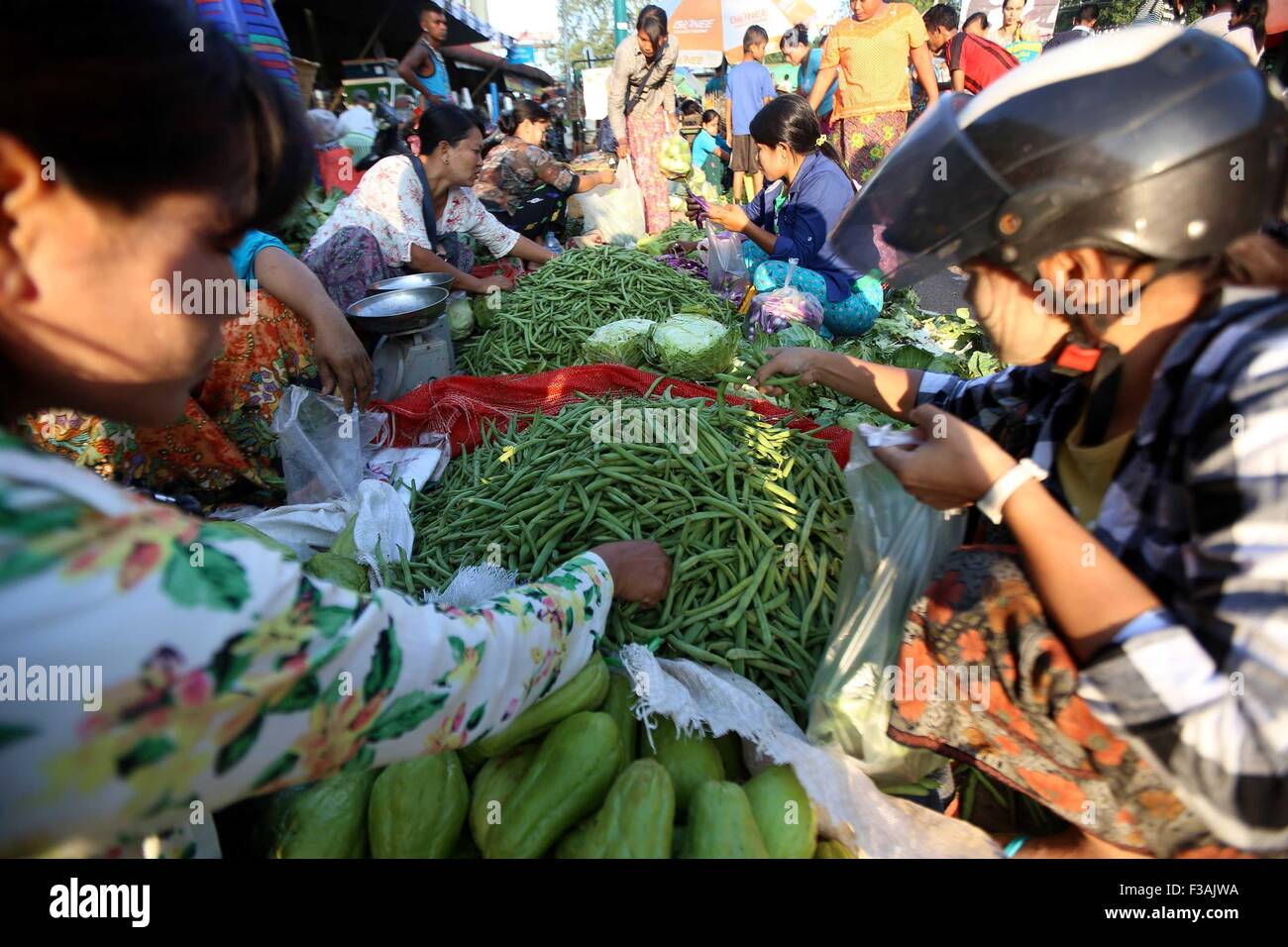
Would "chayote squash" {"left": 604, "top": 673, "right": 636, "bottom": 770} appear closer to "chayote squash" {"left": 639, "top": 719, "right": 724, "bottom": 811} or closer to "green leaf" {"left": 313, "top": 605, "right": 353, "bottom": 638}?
"chayote squash" {"left": 639, "top": 719, "right": 724, "bottom": 811}

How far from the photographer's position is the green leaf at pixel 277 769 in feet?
2.60

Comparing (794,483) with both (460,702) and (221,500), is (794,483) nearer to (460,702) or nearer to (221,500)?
(460,702)

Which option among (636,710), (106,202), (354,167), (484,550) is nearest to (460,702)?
(636,710)

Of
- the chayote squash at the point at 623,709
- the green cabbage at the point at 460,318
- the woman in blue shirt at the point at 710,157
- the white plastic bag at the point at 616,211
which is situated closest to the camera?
the chayote squash at the point at 623,709

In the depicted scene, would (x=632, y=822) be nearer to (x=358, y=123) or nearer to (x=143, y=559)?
(x=143, y=559)

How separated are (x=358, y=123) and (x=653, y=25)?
10.7ft

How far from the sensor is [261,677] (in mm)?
750

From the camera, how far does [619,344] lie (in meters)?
3.40

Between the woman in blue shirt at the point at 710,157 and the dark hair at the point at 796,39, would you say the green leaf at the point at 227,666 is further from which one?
the dark hair at the point at 796,39


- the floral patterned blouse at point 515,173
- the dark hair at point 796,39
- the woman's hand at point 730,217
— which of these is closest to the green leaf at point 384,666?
the woman's hand at point 730,217

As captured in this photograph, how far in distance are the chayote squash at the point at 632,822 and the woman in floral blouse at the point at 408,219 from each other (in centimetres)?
313

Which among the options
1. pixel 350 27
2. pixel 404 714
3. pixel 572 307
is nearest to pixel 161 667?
pixel 404 714

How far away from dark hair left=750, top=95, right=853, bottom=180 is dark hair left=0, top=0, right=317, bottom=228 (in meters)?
3.78

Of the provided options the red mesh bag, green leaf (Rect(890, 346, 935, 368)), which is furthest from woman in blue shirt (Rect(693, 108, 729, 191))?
the red mesh bag
